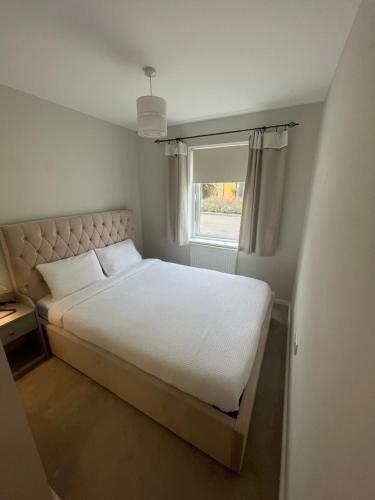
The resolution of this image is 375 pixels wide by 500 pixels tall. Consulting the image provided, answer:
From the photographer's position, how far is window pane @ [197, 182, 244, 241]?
2.98 meters

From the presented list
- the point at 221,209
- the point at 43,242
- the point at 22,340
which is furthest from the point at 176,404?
the point at 221,209

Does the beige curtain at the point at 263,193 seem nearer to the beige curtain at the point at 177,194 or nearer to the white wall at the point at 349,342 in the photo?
the beige curtain at the point at 177,194

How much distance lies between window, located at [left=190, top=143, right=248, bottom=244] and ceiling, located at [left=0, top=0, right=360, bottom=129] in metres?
0.76

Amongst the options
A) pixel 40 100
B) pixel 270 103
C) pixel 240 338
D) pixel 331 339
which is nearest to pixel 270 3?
pixel 270 103

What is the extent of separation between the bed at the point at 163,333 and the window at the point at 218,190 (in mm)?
1018

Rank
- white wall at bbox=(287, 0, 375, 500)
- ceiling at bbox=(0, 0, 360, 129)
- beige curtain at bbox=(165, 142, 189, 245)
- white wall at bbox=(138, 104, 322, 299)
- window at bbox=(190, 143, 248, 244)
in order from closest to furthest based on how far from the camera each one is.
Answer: white wall at bbox=(287, 0, 375, 500)
ceiling at bbox=(0, 0, 360, 129)
white wall at bbox=(138, 104, 322, 299)
window at bbox=(190, 143, 248, 244)
beige curtain at bbox=(165, 142, 189, 245)

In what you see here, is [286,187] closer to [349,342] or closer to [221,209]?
[221,209]

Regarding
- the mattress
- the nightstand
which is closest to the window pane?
the mattress

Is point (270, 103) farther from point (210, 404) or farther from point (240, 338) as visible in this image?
point (210, 404)

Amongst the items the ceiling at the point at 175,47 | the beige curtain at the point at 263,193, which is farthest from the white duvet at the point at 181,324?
the ceiling at the point at 175,47

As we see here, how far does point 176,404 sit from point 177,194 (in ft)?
8.51

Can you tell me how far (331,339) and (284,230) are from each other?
2202 millimetres

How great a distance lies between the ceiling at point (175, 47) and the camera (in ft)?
3.54

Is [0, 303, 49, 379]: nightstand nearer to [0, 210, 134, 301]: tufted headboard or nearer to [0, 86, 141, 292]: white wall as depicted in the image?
[0, 210, 134, 301]: tufted headboard
